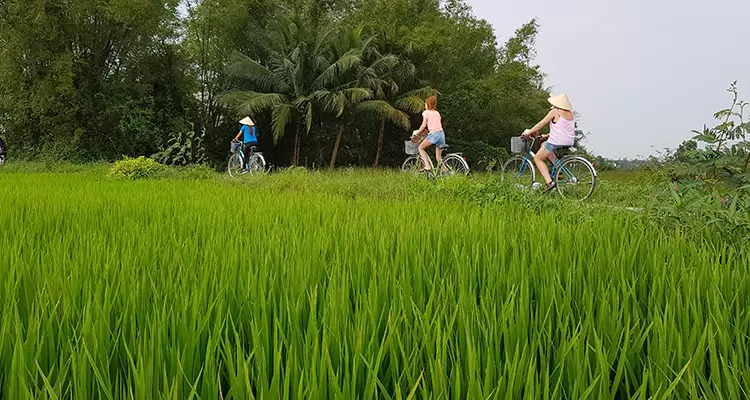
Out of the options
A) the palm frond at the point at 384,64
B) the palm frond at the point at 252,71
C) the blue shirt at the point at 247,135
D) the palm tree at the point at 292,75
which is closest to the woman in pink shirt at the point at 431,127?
the blue shirt at the point at 247,135

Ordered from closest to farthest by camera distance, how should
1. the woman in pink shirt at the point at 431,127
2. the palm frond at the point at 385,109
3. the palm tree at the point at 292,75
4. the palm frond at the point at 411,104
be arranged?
the woman in pink shirt at the point at 431,127 → the palm tree at the point at 292,75 → the palm frond at the point at 385,109 → the palm frond at the point at 411,104

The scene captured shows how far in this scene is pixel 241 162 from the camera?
8.62 meters

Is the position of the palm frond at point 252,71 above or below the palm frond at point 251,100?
above

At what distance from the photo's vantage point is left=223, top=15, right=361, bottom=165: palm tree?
1313cm

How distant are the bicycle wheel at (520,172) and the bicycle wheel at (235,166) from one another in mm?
5174

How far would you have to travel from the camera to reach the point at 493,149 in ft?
54.9

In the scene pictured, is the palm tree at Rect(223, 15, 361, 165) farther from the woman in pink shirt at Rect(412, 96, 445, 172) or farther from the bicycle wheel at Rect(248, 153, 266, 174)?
the woman in pink shirt at Rect(412, 96, 445, 172)

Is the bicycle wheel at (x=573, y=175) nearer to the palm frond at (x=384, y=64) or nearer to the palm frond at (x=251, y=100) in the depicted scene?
the palm frond at (x=384, y=64)

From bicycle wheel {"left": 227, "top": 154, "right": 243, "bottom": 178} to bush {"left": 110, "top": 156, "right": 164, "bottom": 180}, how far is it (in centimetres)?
129

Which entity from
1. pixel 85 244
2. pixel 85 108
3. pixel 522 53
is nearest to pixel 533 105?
pixel 522 53

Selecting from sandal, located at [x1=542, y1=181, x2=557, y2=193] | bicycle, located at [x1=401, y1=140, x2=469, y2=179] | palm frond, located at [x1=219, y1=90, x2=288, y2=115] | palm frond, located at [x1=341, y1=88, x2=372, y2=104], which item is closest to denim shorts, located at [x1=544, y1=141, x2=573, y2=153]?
sandal, located at [x1=542, y1=181, x2=557, y2=193]

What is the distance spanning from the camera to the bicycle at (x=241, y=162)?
A: 339 inches

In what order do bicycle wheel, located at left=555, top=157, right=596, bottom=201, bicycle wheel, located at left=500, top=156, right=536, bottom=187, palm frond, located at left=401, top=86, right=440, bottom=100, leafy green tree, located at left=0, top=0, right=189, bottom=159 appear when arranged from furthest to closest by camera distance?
palm frond, located at left=401, top=86, right=440, bottom=100, leafy green tree, located at left=0, top=0, right=189, bottom=159, bicycle wheel, located at left=500, top=156, right=536, bottom=187, bicycle wheel, located at left=555, top=157, right=596, bottom=201

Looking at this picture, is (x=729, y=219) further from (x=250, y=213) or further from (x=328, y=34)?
(x=328, y=34)
